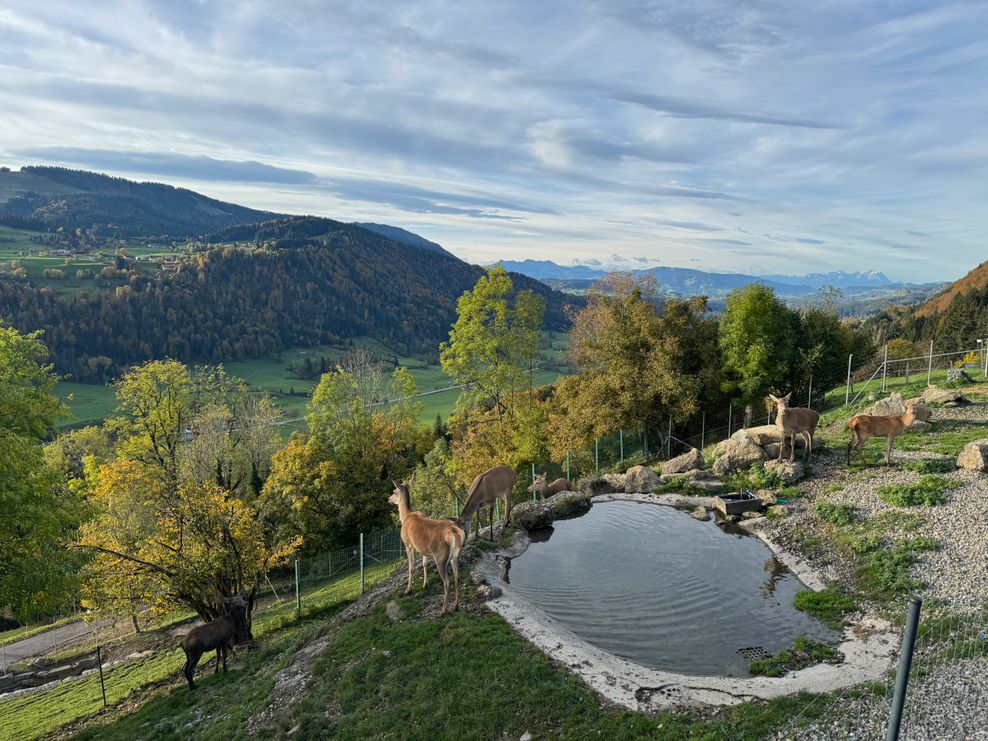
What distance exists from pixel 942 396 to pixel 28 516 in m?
37.7

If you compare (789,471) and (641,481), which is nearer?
(789,471)

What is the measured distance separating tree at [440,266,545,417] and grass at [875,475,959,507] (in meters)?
20.9

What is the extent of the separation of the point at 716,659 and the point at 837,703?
9.15 ft

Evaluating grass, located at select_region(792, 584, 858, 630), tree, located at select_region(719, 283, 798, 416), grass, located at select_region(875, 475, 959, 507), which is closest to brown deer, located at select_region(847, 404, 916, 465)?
grass, located at select_region(875, 475, 959, 507)

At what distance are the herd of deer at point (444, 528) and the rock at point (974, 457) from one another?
2.07 m

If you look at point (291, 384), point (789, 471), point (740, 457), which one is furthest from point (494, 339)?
point (291, 384)

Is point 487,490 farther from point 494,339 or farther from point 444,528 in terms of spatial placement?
point 494,339

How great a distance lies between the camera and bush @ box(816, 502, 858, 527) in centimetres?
1859

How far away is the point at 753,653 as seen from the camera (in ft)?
40.9

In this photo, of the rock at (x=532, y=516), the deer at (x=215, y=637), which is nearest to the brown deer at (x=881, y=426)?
the rock at (x=532, y=516)

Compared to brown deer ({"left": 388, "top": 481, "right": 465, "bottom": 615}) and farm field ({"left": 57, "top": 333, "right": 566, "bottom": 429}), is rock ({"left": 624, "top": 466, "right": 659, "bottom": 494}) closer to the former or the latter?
brown deer ({"left": 388, "top": 481, "right": 465, "bottom": 615})

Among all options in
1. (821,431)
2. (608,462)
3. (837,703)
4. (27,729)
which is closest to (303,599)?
(27,729)

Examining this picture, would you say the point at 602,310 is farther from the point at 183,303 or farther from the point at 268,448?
the point at 183,303

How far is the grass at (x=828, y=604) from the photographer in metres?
13.8
